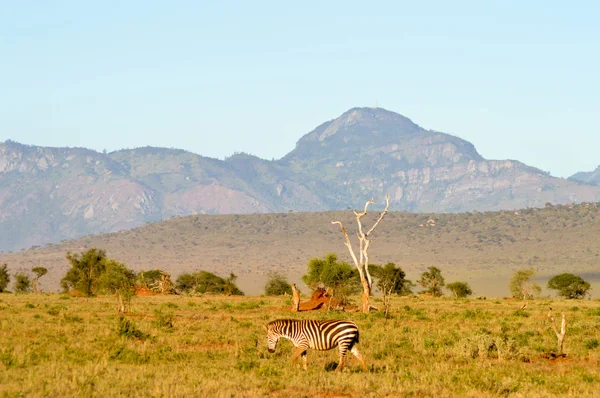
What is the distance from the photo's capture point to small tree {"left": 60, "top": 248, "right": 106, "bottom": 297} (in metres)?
77.0

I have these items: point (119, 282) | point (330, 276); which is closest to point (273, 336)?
point (119, 282)

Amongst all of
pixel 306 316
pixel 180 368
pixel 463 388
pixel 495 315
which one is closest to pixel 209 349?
pixel 180 368

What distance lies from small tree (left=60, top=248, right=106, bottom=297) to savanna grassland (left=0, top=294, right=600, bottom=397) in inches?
1512

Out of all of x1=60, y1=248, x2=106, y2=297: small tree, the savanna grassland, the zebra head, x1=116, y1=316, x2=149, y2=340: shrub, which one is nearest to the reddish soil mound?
x1=60, y1=248, x2=106, y2=297: small tree

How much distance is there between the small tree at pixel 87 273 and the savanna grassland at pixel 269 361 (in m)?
38.4

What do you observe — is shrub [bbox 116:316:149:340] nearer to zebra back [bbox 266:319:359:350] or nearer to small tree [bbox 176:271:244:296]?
zebra back [bbox 266:319:359:350]

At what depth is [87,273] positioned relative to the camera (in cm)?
8119

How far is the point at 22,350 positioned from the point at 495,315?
2519 cm

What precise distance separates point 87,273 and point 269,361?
197 feet

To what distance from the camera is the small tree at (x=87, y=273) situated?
253ft

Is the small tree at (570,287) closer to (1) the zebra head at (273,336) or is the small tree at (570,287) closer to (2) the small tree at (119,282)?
(2) the small tree at (119,282)

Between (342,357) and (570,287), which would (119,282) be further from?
(570,287)

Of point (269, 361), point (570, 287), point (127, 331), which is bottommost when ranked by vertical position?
→ point (269, 361)

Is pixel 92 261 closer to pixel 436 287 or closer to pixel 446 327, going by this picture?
pixel 436 287
